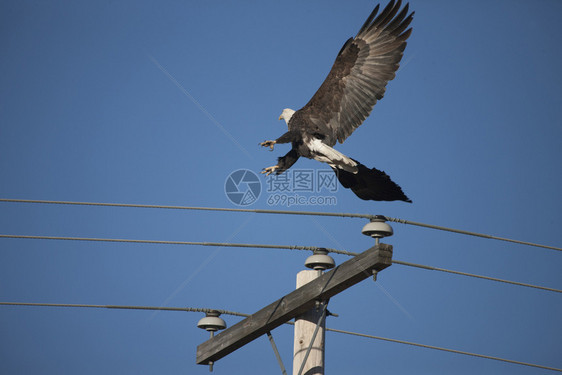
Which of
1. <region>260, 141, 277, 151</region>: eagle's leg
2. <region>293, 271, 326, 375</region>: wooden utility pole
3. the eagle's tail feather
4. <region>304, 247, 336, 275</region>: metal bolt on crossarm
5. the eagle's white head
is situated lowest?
<region>293, 271, 326, 375</region>: wooden utility pole

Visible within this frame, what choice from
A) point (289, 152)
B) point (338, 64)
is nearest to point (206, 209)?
point (289, 152)

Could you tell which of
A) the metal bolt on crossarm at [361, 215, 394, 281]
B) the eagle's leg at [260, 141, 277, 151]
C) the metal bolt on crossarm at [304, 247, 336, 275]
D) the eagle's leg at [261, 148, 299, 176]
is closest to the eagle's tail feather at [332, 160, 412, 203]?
the eagle's leg at [261, 148, 299, 176]

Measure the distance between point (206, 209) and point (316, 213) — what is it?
87 centimetres

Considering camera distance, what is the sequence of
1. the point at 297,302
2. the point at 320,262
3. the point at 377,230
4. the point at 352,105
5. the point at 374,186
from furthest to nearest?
the point at 352,105
the point at 374,186
the point at 320,262
the point at 297,302
the point at 377,230

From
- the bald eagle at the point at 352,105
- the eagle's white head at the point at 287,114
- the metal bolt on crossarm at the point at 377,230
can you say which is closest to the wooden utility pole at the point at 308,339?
the metal bolt on crossarm at the point at 377,230

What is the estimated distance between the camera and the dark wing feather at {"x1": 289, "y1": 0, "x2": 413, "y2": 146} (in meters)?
7.21

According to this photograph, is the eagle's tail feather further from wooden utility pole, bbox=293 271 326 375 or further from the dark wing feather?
Answer: wooden utility pole, bbox=293 271 326 375

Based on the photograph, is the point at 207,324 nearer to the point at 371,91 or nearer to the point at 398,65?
the point at 371,91

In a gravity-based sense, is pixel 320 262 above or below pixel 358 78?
below

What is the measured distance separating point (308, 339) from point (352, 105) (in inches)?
131

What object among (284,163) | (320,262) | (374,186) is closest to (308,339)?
(320,262)

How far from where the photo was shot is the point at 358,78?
7410mm

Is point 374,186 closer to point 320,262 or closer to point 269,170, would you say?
point 269,170

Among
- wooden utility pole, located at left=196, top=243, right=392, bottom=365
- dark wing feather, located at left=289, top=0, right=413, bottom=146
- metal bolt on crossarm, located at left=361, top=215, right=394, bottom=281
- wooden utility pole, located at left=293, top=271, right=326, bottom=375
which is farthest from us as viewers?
dark wing feather, located at left=289, top=0, right=413, bottom=146
